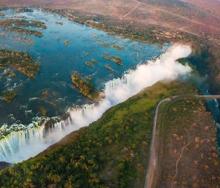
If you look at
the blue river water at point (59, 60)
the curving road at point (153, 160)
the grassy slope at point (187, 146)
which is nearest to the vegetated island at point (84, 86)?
the blue river water at point (59, 60)

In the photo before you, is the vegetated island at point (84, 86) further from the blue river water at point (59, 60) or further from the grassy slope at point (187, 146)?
the grassy slope at point (187, 146)

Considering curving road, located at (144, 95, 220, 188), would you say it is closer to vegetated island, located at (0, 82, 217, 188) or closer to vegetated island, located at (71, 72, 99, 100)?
vegetated island, located at (0, 82, 217, 188)

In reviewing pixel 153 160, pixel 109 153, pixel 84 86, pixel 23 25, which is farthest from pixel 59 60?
pixel 153 160

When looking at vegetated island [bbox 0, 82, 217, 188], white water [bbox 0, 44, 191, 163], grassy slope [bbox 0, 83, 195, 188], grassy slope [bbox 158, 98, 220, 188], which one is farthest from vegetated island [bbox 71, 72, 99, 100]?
grassy slope [bbox 158, 98, 220, 188]

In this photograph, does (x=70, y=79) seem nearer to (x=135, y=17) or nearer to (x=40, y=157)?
(x=40, y=157)

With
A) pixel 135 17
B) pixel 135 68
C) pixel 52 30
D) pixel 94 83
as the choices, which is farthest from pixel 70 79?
pixel 135 17

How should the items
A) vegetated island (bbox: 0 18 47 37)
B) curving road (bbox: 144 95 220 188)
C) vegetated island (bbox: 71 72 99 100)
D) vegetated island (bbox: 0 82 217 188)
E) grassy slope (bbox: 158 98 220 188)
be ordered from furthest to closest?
vegetated island (bbox: 0 18 47 37) < vegetated island (bbox: 71 72 99 100) < grassy slope (bbox: 158 98 220 188) < curving road (bbox: 144 95 220 188) < vegetated island (bbox: 0 82 217 188)
